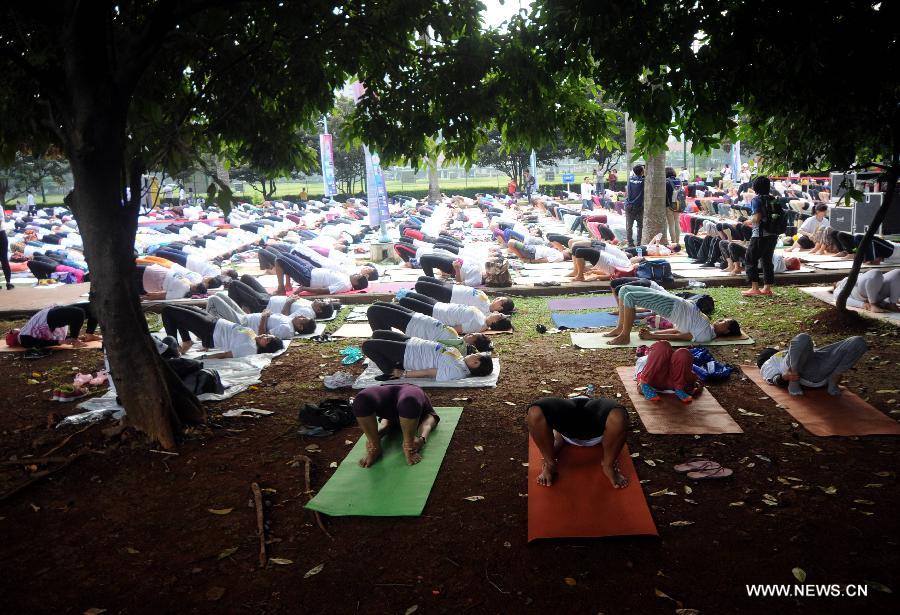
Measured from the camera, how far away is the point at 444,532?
3.90 meters

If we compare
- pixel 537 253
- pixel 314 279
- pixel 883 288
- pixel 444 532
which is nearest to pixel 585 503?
pixel 444 532

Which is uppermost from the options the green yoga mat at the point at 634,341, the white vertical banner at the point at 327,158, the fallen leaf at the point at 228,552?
the white vertical banner at the point at 327,158

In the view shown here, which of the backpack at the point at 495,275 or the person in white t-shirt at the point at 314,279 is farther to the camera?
the backpack at the point at 495,275

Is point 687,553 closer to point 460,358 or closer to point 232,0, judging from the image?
point 460,358

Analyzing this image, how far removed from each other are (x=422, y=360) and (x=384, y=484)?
2.34 meters

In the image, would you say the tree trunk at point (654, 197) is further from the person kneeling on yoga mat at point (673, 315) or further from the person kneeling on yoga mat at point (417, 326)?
the person kneeling on yoga mat at point (417, 326)

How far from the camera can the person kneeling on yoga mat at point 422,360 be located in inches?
263

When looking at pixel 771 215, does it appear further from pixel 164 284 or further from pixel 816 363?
pixel 164 284

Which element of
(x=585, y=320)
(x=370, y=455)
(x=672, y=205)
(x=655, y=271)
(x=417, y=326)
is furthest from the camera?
(x=672, y=205)

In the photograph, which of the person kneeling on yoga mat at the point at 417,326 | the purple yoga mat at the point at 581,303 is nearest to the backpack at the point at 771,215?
the purple yoga mat at the point at 581,303

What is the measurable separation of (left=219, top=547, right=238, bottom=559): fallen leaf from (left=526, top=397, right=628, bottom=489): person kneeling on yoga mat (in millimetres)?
1889

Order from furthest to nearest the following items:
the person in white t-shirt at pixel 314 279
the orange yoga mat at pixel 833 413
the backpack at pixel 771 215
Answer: the person in white t-shirt at pixel 314 279 → the backpack at pixel 771 215 → the orange yoga mat at pixel 833 413

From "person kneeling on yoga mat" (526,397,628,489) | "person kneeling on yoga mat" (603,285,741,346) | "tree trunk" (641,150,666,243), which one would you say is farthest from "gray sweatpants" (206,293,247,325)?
"tree trunk" (641,150,666,243)

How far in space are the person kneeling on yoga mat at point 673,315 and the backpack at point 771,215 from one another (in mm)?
1912
